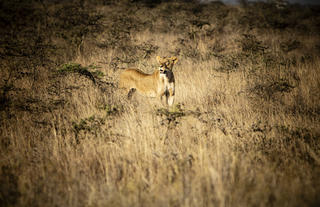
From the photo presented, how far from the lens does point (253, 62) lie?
804 centimetres

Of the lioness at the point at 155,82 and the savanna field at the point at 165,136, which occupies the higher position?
the lioness at the point at 155,82

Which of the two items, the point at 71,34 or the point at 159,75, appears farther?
the point at 71,34

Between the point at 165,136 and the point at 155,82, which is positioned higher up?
the point at 155,82

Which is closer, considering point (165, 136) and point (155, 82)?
point (165, 136)

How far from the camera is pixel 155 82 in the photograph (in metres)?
6.05

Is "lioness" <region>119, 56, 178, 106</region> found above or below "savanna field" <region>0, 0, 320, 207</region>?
above

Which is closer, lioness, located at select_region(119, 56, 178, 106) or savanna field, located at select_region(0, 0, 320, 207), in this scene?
A: savanna field, located at select_region(0, 0, 320, 207)

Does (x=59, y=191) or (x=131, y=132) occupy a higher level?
(x=131, y=132)

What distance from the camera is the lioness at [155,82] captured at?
18.6ft

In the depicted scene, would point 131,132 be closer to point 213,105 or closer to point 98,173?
point 98,173

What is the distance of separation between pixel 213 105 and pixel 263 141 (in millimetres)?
2091

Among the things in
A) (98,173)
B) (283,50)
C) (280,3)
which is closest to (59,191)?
(98,173)

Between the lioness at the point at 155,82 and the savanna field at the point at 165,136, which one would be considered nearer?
the savanna field at the point at 165,136

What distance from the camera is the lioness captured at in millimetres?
5663
